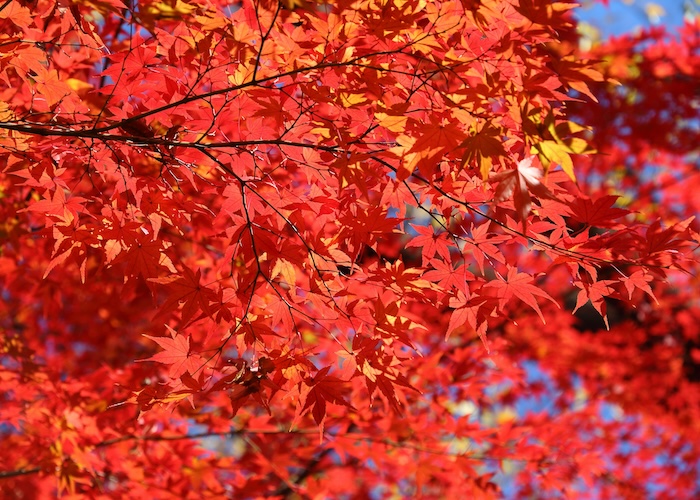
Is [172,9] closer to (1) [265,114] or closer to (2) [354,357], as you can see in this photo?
(1) [265,114]

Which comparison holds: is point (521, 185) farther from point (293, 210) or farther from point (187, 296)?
point (187, 296)

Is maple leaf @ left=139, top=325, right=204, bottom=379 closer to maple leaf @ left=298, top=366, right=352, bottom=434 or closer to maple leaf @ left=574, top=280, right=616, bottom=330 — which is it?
maple leaf @ left=298, top=366, right=352, bottom=434

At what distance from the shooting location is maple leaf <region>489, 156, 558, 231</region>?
117 cm

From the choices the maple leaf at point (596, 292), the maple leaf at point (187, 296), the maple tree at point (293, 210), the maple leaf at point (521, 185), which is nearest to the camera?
the maple leaf at point (521, 185)

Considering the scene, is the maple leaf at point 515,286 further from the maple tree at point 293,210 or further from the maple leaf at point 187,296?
the maple leaf at point 187,296

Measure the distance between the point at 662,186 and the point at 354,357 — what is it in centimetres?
758

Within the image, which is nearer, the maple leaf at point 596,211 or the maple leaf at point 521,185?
the maple leaf at point 521,185

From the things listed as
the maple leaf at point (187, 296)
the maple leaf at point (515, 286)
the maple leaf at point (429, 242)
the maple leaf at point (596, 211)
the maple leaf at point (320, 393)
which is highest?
the maple leaf at point (596, 211)

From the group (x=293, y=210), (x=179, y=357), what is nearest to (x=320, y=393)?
(x=179, y=357)

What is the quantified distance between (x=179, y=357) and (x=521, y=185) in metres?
0.99

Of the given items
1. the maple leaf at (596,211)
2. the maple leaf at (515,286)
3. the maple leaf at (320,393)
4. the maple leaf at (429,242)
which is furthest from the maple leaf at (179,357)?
the maple leaf at (596,211)

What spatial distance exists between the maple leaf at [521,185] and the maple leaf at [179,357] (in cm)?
89

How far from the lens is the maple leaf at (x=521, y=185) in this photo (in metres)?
1.17

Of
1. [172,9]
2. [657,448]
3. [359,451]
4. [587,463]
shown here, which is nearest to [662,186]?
[657,448]
